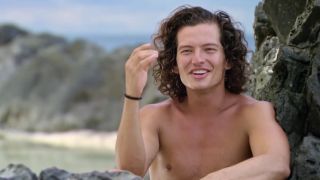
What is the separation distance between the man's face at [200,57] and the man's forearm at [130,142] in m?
0.38

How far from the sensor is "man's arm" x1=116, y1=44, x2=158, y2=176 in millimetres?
3852

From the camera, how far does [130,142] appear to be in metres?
3.98

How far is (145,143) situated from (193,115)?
0.31m

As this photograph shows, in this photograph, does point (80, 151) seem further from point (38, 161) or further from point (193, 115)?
point (193, 115)

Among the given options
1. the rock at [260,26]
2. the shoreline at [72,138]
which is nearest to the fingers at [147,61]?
the rock at [260,26]

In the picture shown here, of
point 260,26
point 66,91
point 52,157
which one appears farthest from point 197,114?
point 66,91

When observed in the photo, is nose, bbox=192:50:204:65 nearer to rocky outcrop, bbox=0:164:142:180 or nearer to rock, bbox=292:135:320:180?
rock, bbox=292:135:320:180

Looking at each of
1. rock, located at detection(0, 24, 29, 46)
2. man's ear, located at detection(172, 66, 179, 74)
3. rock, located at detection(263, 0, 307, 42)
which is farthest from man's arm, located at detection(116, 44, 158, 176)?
rock, located at detection(0, 24, 29, 46)

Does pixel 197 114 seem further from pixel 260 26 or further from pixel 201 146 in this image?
pixel 260 26

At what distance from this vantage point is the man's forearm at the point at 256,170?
3775mm

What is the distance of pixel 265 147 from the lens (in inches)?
155

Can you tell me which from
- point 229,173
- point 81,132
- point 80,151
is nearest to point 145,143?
point 229,173

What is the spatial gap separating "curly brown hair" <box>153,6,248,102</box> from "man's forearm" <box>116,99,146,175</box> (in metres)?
0.53

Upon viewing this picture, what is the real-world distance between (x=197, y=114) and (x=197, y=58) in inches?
15.3
